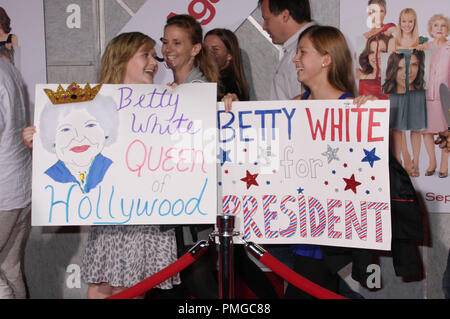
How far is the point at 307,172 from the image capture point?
7.51 ft

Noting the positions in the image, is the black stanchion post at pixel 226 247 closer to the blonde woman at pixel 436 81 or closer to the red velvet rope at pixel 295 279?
the red velvet rope at pixel 295 279

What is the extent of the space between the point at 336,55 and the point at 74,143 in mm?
1283

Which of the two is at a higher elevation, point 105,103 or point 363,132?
point 105,103

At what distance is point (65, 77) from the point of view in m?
2.86

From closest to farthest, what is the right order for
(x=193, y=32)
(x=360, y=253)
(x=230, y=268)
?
(x=230, y=268), (x=360, y=253), (x=193, y=32)

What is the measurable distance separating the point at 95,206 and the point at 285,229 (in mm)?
848

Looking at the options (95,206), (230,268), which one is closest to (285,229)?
(230,268)

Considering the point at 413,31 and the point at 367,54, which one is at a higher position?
the point at 413,31

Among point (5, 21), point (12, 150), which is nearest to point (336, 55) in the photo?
point (12, 150)

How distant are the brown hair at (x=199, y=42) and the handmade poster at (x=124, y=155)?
1.41ft

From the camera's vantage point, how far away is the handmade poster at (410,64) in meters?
2.73

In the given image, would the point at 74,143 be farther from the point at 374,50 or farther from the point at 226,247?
the point at 374,50

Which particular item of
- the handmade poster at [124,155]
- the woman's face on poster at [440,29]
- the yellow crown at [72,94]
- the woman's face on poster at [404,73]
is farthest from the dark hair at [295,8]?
the yellow crown at [72,94]

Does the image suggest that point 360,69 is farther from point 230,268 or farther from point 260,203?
point 230,268
